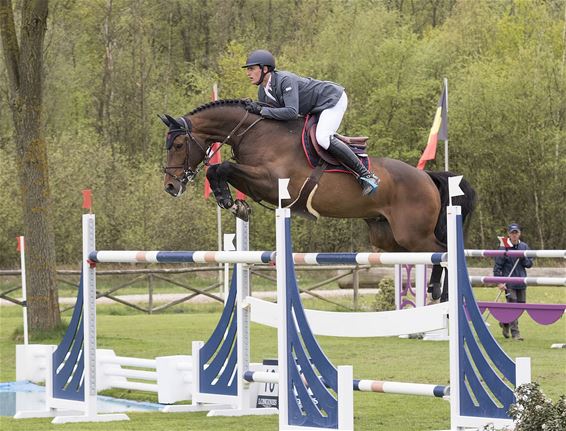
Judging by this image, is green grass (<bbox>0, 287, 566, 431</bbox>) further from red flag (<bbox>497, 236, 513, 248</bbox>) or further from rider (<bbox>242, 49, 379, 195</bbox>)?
rider (<bbox>242, 49, 379, 195</bbox>)

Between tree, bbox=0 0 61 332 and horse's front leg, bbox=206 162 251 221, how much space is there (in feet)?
18.6

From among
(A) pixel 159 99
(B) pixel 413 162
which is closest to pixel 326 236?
(B) pixel 413 162

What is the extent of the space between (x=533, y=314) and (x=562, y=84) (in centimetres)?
2065

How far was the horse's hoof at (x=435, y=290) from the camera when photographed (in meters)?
7.49

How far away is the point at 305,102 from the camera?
7.18 m

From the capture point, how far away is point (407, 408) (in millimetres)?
7367

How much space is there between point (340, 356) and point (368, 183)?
3.98 m

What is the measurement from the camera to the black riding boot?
6.96 m

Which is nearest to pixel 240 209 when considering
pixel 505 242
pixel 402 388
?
pixel 402 388

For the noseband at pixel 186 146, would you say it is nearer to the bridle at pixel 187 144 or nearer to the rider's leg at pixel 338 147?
the bridle at pixel 187 144

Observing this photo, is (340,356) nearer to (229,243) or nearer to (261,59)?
(229,243)

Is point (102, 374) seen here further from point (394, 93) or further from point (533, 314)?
point (394, 93)

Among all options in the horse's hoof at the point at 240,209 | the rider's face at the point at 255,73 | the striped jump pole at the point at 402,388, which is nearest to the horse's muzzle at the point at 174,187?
the horse's hoof at the point at 240,209

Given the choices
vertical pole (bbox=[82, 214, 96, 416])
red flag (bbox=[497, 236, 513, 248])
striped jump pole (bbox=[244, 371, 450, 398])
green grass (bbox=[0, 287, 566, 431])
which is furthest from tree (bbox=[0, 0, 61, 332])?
striped jump pole (bbox=[244, 371, 450, 398])
